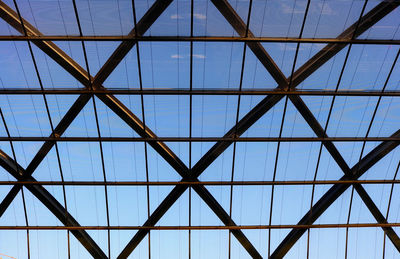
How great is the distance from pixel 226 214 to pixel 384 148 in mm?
10854

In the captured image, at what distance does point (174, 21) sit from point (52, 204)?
14096 mm

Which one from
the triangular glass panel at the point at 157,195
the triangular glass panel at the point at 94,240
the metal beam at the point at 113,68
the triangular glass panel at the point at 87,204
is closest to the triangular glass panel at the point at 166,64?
the metal beam at the point at 113,68

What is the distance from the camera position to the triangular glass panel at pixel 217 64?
23.8m

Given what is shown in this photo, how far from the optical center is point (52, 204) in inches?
1105

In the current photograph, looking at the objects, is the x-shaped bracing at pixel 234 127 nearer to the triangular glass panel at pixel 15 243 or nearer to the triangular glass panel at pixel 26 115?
the triangular glass panel at pixel 26 115

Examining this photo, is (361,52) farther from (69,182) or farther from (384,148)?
(69,182)

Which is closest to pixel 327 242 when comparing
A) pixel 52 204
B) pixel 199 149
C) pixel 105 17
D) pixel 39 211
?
pixel 199 149

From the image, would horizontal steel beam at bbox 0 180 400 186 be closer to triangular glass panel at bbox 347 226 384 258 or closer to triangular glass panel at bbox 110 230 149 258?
triangular glass panel at bbox 110 230 149 258

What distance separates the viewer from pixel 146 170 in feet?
90.7

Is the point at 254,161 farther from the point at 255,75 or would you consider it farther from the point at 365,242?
the point at 365,242

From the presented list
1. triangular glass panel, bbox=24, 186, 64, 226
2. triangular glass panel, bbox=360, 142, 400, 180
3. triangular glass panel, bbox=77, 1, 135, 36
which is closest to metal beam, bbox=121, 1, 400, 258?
triangular glass panel, bbox=24, 186, 64, 226

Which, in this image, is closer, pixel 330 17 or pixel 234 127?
pixel 330 17

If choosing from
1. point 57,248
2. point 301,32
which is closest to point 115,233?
point 57,248

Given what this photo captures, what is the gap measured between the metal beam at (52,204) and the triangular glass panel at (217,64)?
11780mm
